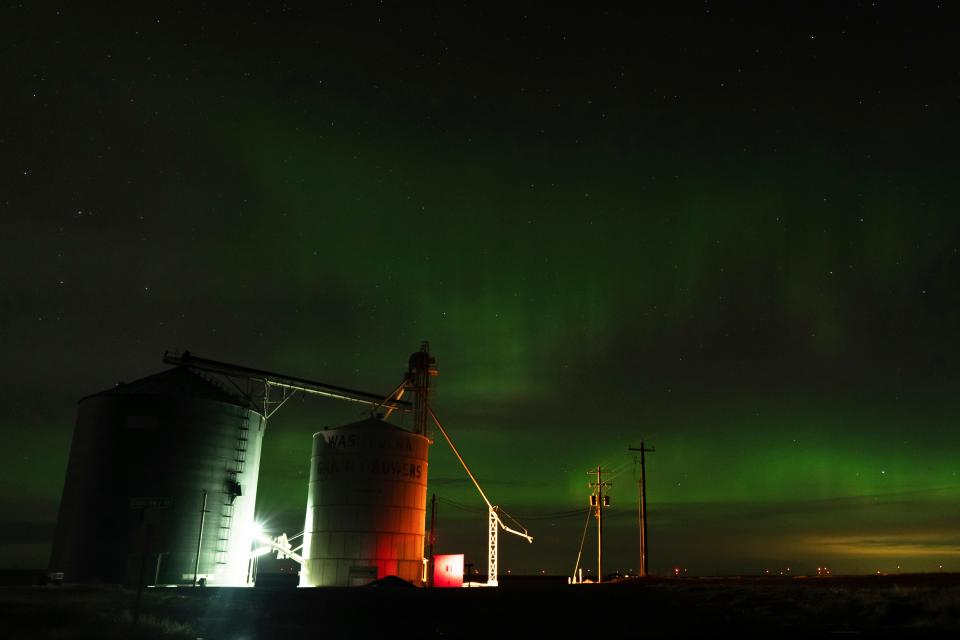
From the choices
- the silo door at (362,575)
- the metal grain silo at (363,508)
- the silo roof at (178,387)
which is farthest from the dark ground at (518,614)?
the silo roof at (178,387)

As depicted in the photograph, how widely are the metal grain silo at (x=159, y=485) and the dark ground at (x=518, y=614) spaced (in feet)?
41.0

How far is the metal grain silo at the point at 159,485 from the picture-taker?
4669 cm

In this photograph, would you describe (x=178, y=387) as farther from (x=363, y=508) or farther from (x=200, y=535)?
(x=363, y=508)

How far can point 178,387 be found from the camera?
53312mm

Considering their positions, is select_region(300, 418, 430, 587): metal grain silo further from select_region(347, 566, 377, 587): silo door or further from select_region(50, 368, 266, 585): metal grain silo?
select_region(50, 368, 266, 585): metal grain silo

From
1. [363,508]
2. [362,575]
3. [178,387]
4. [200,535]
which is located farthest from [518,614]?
[178,387]

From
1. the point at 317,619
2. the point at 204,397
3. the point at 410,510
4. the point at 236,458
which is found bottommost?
the point at 317,619

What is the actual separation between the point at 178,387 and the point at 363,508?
16.7 m

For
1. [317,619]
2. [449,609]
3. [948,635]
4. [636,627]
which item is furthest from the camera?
[449,609]

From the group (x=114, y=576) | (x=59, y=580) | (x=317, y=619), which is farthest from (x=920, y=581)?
(x=59, y=580)

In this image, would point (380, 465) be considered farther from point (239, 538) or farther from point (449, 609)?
point (449, 609)

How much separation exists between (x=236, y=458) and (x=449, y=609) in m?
28.3

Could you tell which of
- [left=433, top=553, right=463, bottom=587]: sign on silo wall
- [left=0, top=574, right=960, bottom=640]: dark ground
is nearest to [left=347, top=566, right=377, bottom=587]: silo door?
[left=433, top=553, right=463, bottom=587]: sign on silo wall

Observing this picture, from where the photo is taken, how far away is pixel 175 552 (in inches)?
1877
